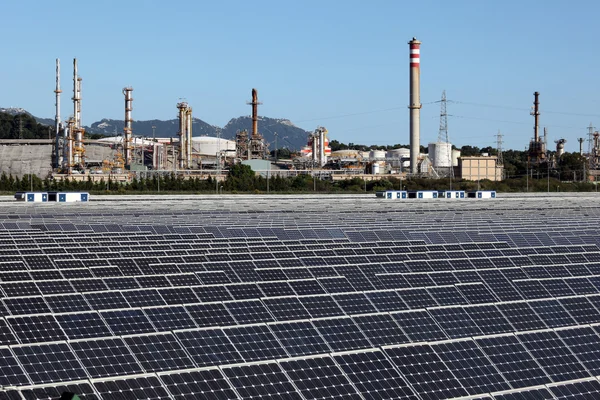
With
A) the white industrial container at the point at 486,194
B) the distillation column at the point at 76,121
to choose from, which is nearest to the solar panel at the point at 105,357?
the white industrial container at the point at 486,194

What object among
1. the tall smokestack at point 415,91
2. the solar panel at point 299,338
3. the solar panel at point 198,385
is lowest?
the solar panel at point 198,385

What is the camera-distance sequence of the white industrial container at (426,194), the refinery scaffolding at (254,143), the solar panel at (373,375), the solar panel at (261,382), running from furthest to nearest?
the refinery scaffolding at (254,143)
the white industrial container at (426,194)
the solar panel at (373,375)
the solar panel at (261,382)

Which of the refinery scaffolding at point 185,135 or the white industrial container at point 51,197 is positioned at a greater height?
the refinery scaffolding at point 185,135

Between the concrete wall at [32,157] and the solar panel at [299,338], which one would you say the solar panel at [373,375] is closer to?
the solar panel at [299,338]

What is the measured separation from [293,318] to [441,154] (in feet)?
507

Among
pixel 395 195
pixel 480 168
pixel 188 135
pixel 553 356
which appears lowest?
pixel 553 356

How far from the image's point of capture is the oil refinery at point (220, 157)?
142875 millimetres

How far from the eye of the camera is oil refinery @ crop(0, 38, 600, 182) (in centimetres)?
14288

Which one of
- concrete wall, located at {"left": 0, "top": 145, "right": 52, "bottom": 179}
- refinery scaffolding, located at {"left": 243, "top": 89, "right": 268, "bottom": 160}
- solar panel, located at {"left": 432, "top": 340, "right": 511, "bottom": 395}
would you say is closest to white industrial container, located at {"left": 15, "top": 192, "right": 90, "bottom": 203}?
solar panel, located at {"left": 432, "top": 340, "right": 511, "bottom": 395}

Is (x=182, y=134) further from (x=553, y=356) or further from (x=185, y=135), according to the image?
(x=553, y=356)

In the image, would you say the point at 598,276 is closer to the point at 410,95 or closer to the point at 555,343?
the point at 555,343

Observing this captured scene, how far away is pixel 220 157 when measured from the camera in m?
172

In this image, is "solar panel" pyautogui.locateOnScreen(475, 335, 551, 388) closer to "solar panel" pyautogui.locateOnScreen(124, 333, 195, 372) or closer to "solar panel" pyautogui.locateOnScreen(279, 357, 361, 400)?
"solar panel" pyautogui.locateOnScreen(279, 357, 361, 400)

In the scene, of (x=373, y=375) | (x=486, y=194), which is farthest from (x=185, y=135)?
(x=373, y=375)
